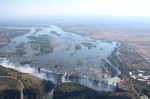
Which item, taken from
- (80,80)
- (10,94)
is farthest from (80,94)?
(10,94)

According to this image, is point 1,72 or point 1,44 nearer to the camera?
point 1,72

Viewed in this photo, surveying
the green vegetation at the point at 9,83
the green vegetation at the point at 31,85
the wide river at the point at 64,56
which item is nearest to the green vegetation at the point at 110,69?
the wide river at the point at 64,56

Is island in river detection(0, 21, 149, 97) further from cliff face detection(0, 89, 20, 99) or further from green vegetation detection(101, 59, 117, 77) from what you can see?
cliff face detection(0, 89, 20, 99)

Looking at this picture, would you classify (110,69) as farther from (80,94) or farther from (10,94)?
(10,94)

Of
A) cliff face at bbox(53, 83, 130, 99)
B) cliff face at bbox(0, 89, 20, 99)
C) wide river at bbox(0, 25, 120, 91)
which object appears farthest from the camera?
wide river at bbox(0, 25, 120, 91)

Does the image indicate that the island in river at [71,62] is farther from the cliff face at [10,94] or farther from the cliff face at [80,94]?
the cliff face at [10,94]

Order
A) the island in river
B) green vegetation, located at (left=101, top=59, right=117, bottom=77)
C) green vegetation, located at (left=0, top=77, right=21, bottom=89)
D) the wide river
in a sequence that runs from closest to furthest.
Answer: green vegetation, located at (left=0, top=77, right=21, bottom=89) → the island in river → green vegetation, located at (left=101, top=59, right=117, bottom=77) → the wide river

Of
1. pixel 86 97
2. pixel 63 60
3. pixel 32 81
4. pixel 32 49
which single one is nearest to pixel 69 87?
pixel 86 97

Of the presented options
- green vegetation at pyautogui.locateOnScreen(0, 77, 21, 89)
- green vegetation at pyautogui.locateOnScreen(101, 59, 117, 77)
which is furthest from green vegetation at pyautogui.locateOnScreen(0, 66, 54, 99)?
green vegetation at pyautogui.locateOnScreen(101, 59, 117, 77)

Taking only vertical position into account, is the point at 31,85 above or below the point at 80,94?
above

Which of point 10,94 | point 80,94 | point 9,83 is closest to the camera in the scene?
point 10,94

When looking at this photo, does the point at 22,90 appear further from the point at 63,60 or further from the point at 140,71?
the point at 140,71
